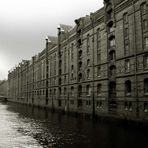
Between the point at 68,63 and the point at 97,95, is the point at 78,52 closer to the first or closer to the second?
the point at 68,63

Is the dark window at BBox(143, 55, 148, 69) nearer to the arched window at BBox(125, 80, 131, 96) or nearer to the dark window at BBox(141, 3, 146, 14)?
the arched window at BBox(125, 80, 131, 96)

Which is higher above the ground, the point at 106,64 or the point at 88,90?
the point at 106,64

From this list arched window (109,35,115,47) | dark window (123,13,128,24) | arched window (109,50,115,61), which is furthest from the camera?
arched window (109,35,115,47)

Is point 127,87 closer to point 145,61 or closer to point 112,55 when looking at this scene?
point 145,61

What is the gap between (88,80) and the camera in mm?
46281

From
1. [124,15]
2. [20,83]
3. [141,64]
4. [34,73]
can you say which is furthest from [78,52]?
[20,83]

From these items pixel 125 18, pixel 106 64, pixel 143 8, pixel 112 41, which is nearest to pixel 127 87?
pixel 106 64

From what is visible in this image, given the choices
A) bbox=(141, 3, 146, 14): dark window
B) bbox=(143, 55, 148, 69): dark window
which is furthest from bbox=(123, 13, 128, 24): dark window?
bbox=(143, 55, 148, 69): dark window

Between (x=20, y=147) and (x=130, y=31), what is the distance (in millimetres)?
23026

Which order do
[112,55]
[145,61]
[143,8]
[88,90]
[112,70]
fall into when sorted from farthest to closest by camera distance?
[88,90] → [112,55] → [112,70] → [143,8] → [145,61]

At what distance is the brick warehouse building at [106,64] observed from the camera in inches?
1287

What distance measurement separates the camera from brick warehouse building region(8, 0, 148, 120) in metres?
32.7

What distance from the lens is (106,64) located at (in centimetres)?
4056

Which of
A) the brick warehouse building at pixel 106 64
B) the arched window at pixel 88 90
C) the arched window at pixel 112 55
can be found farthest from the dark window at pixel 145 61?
the arched window at pixel 88 90
